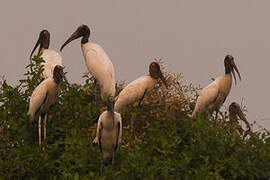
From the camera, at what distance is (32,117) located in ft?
27.7

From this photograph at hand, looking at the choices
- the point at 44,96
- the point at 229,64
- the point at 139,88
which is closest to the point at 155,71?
the point at 139,88

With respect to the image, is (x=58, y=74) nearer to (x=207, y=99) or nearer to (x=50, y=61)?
(x=50, y=61)

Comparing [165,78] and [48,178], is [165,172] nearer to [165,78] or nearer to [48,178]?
[48,178]

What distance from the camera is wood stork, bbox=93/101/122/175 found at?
716 cm

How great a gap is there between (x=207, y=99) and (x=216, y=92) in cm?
21

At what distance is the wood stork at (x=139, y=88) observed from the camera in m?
8.88

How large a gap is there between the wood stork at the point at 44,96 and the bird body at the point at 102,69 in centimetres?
88

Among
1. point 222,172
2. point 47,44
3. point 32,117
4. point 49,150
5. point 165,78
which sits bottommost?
point 222,172

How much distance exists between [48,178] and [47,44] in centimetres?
428

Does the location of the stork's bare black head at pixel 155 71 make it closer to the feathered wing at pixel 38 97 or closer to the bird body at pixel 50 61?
the bird body at pixel 50 61

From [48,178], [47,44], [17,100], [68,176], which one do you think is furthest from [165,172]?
[47,44]

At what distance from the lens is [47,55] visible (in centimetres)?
1045

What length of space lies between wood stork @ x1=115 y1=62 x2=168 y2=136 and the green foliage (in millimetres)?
229

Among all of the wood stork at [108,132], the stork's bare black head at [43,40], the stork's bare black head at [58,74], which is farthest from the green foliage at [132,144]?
the stork's bare black head at [43,40]
